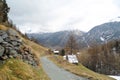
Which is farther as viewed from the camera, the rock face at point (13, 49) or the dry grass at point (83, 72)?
the dry grass at point (83, 72)

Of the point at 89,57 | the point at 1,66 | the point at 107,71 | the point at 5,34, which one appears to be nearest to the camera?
the point at 1,66

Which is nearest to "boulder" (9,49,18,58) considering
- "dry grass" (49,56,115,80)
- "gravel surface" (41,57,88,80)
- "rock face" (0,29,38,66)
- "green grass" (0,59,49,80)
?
"rock face" (0,29,38,66)

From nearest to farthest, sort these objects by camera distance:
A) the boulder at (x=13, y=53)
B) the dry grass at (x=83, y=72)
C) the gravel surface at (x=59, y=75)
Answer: the boulder at (x=13, y=53), the gravel surface at (x=59, y=75), the dry grass at (x=83, y=72)

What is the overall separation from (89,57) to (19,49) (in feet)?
492

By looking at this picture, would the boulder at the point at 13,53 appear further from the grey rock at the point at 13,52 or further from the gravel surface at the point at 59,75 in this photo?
the gravel surface at the point at 59,75

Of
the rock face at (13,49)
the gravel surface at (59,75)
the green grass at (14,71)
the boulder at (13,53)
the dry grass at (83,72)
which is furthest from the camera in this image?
the dry grass at (83,72)

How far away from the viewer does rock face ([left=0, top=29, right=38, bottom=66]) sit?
23.0 m

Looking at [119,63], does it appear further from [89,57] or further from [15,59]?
[15,59]

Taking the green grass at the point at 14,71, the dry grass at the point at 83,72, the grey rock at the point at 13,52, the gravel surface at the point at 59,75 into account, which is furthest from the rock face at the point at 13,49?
the dry grass at the point at 83,72

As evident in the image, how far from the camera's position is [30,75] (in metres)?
22.4

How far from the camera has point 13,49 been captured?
2416 cm

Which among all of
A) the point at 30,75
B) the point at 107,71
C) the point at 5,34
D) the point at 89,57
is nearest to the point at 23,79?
the point at 30,75

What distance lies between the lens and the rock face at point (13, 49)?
23.0 m

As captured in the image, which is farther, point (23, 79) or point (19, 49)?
point (19, 49)
